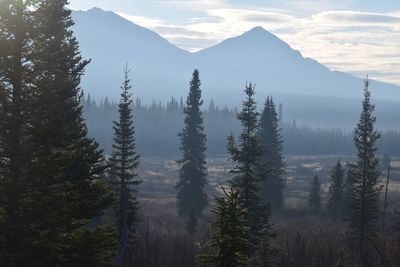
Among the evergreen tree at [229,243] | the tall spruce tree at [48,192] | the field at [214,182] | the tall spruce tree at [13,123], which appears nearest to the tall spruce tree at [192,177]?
the field at [214,182]

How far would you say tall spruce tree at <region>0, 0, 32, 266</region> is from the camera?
14023 mm

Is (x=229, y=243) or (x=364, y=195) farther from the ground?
(x=229, y=243)

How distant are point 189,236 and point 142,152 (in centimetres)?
12887

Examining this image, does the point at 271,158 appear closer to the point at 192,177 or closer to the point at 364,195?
the point at 192,177

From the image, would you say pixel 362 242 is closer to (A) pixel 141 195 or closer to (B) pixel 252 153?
(B) pixel 252 153

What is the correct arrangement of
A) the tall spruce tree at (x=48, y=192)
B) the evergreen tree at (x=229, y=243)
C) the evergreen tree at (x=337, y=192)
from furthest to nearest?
the evergreen tree at (x=337, y=192) → the tall spruce tree at (x=48, y=192) → the evergreen tree at (x=229, y=243)

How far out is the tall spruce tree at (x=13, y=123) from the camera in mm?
14023

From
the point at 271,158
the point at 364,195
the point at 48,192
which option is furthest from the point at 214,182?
the point at 48,192

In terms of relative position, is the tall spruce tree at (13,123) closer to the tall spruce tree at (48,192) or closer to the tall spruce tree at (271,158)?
the tall spruce tree at (48,192)

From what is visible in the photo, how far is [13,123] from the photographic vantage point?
1412 cm

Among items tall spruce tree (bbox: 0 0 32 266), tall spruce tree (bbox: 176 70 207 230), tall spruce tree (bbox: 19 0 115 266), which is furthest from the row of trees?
tall spruce tree (bbox: 0 0 32 266)

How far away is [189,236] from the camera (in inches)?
1825

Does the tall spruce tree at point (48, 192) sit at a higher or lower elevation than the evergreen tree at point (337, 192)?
higher

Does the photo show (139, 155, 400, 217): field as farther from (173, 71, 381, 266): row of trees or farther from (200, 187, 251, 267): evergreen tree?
(200, 187, 251, 267): evergreen tree
